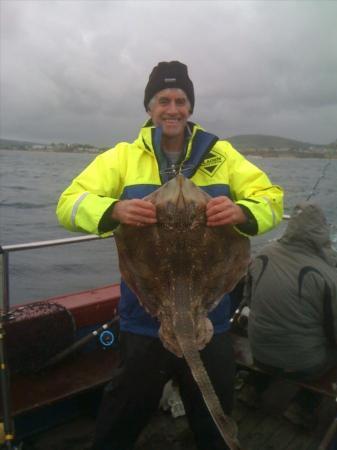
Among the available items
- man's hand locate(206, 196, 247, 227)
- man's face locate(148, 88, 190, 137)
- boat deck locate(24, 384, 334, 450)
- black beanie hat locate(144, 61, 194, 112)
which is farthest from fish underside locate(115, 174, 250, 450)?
boat deck locate(24, 384, 334, 450)

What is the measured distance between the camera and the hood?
15.1 feet

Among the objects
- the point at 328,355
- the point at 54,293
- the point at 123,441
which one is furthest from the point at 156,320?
the point at 54,293

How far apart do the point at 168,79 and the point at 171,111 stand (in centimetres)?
27

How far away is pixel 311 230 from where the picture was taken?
180 inches

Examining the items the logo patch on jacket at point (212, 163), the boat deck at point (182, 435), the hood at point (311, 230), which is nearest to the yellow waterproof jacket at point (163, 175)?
the logo patch on jacket at point (212, 163)

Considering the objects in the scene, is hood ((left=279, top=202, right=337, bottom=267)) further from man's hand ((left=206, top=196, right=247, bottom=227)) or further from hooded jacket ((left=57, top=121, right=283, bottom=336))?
man's hand ((left=206, top=196, right=247, bottom=227))

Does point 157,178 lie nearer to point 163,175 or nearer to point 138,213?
point 163,175

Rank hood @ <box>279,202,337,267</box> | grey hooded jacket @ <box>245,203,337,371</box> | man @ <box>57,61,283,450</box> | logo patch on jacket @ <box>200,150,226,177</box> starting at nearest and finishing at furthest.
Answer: man @ <box>57,61,283,450</box>, logo patch on jacket @ <box>200,150,226,177</box>, grey hooded jacket @ <box>245,203,337,371</box>, hood @ <box>279,202,337,267</box>

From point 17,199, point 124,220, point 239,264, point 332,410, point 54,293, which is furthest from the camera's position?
point 17,199

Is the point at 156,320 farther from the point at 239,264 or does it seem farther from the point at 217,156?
the point at 217,156

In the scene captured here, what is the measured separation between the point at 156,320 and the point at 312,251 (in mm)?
2049

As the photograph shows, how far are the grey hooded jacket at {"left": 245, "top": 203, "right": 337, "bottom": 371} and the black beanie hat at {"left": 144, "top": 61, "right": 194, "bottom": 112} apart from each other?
6.07ft

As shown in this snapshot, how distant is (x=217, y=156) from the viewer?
343 centimetres

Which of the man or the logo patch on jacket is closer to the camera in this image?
the man
